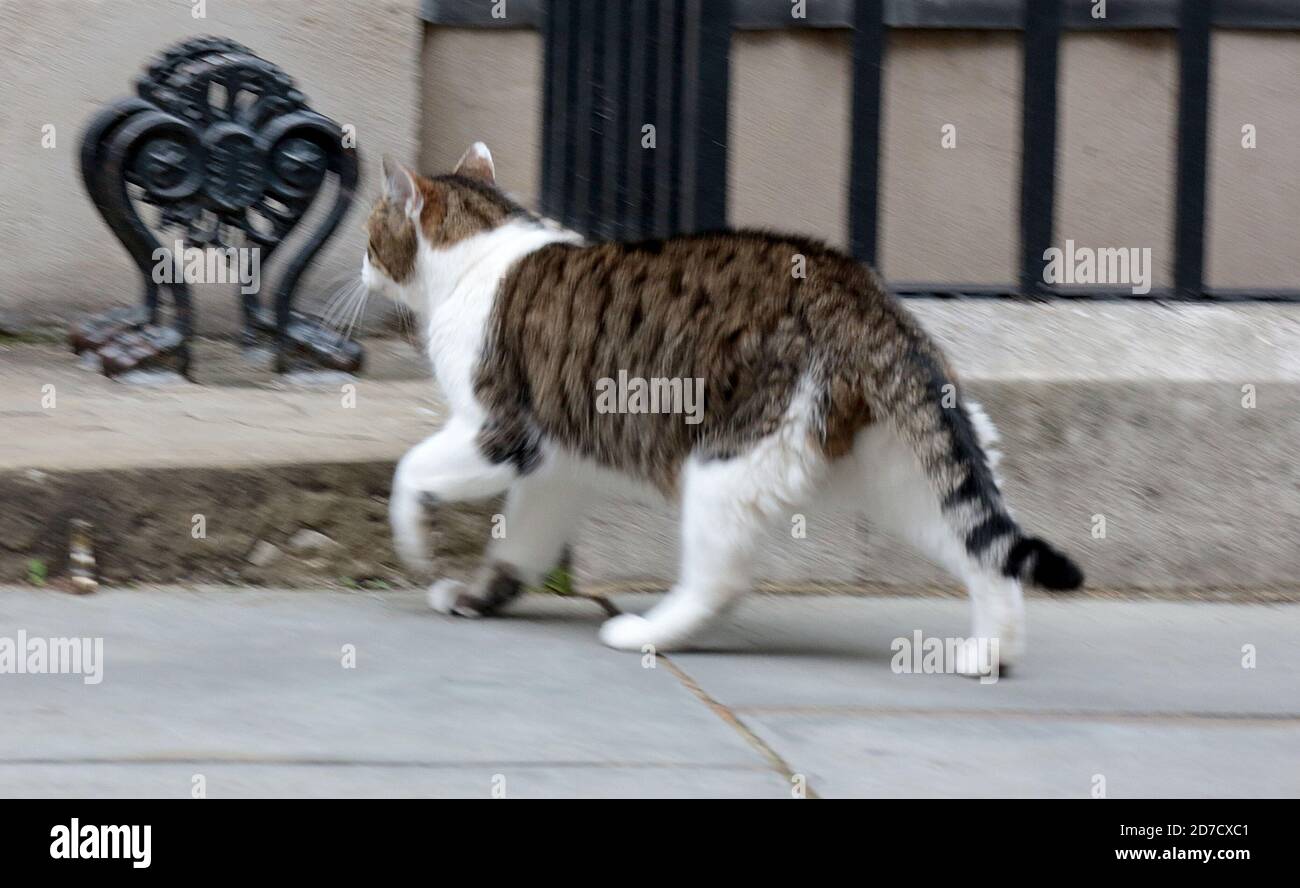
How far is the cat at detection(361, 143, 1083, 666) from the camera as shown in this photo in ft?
12.5

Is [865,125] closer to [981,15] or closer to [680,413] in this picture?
[680,413]

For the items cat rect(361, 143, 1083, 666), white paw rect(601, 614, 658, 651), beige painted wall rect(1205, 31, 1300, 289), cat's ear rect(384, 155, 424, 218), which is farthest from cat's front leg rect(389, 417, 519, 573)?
beige painted wall rect(1205, 31, 1300, 289)

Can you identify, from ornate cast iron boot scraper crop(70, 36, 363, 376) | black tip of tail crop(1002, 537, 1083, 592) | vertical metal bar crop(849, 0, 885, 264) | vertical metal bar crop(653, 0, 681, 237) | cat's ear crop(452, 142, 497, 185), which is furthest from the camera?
ornate cast iron boot scraper crop(70, 36, 363, 376)

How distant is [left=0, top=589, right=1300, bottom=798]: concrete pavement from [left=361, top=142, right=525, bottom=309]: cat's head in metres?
0.87

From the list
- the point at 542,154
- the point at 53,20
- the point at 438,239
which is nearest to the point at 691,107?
the point at 542,154

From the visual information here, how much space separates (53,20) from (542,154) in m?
3.07

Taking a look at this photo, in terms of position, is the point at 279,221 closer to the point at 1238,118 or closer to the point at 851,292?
the point at 851,292

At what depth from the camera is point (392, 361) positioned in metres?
6.80

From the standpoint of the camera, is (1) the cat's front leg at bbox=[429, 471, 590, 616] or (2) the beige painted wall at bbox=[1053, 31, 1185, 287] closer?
(1) the cat's front leg at bbox=[429, 471, 590, 616]

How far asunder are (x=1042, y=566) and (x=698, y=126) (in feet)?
6.18

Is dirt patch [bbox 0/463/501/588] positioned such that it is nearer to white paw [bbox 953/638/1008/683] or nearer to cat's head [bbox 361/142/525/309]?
cat's head [bbox 361/142/525/309]

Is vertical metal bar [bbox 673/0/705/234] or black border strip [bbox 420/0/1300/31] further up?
black border strip [bbox 420/0/1300/31]

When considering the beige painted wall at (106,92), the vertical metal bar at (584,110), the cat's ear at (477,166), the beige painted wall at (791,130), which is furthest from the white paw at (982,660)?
the beige painted wall at (106,92)

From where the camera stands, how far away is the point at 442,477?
4.14 meters
